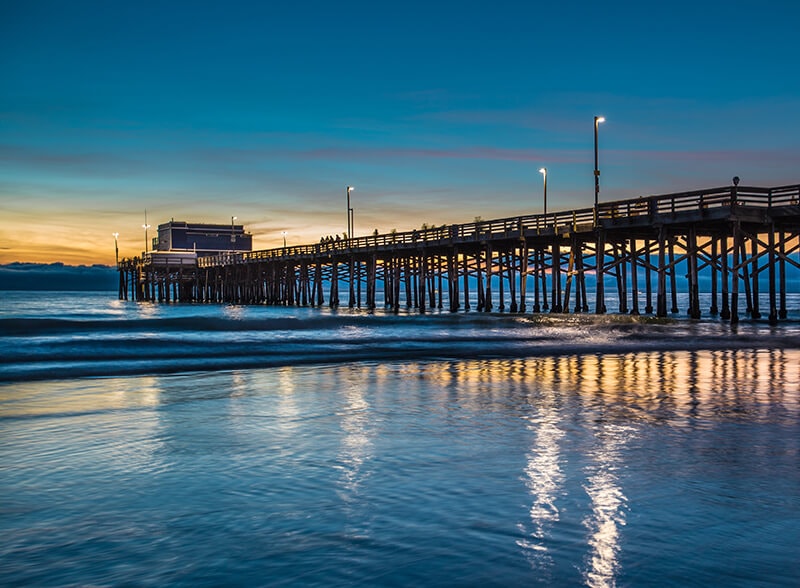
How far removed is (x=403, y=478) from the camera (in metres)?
6.58

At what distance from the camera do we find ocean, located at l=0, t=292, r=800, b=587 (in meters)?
4.57

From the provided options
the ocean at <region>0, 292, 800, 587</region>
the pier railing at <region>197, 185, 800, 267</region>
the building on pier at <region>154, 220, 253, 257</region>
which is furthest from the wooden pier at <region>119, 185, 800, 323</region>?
the building on pier at <region>154, 220, 253, 257</region>

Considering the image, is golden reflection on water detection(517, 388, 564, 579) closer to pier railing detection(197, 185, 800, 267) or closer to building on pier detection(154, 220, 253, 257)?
pier railing detection(197, 185, 800, 267)

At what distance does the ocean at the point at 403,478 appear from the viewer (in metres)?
4.57

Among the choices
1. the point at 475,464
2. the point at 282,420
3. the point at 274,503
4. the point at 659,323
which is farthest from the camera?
the point at 659,323

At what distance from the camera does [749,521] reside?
532 centimetres

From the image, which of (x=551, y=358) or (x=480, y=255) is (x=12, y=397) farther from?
(x=480, y=255)

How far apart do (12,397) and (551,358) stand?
12.2 meters

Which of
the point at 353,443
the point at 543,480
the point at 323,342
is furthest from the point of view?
the point at 323,342

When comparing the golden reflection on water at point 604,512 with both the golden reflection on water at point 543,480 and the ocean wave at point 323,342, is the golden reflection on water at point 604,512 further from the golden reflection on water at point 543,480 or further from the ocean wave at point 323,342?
the ocean wave at point 323,342

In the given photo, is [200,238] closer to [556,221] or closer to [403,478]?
[556,221]

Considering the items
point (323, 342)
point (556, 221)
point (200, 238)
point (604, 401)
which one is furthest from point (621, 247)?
point (200, 238)

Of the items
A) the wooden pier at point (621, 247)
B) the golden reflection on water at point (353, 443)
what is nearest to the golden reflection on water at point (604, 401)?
the golden reflection on water at point (353, 443)

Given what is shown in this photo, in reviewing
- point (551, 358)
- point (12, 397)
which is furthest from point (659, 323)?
point (12, 397)
